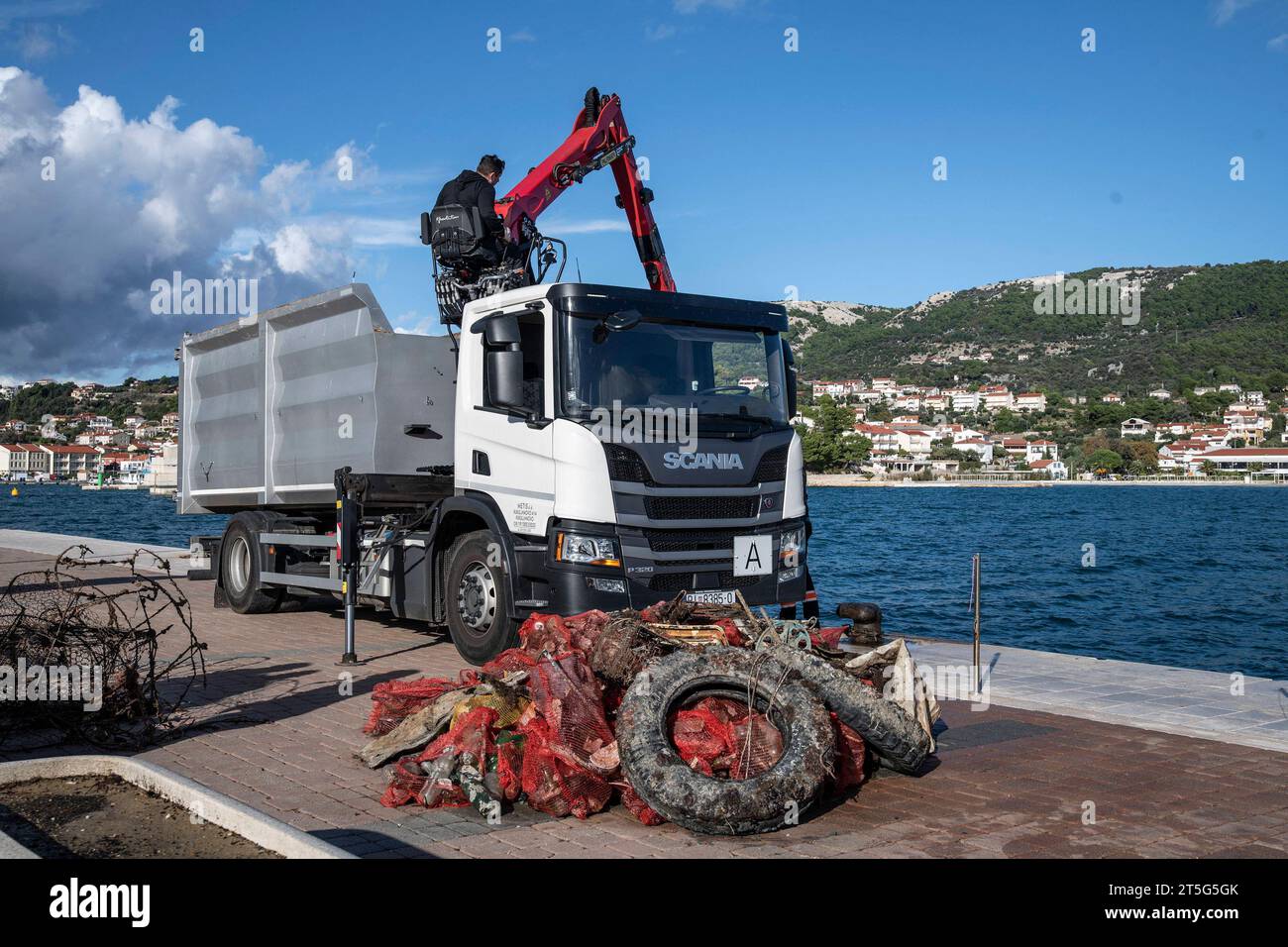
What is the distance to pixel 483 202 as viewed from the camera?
1014 centimetres

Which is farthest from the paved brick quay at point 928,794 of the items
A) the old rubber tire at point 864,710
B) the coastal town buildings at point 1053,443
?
the coastal town buildings at point 1053,443

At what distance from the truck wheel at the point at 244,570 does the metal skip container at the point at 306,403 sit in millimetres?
354

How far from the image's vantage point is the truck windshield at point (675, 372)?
28.2 ft

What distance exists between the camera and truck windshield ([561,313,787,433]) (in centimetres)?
860

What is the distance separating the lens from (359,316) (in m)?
10.7

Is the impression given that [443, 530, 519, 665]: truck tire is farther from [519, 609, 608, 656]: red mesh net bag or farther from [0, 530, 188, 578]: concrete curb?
[0, 530, 188, 578]: concrete curb

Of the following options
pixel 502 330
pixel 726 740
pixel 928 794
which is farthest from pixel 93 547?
pixel 928 794

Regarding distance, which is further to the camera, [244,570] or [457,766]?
[244,570]

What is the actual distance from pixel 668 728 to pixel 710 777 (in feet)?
1.77

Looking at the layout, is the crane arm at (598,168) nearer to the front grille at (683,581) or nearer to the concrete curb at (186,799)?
the front grille at (683,581)

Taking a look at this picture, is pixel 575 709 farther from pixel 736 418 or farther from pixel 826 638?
pixel 736 418
